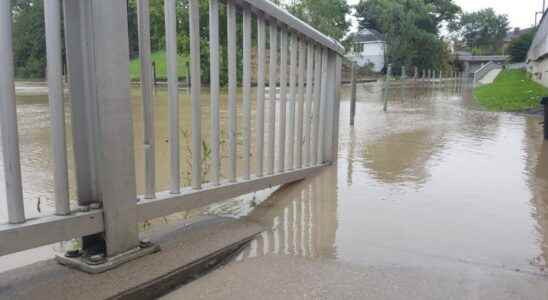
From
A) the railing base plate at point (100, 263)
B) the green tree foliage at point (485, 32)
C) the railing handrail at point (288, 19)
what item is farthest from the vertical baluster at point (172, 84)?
the green tree foliage at point (485, 32)

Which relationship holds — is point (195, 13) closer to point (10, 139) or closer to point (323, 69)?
point (10, 139)

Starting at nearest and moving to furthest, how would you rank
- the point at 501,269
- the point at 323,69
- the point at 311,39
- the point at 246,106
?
1. the point at 501,269
2. the point at 246,106
3. the point at 311,39
4. the point at 323,69

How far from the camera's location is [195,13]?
2449 millimetres

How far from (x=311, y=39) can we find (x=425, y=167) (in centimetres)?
179

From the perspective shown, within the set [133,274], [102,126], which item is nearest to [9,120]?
[102,126]

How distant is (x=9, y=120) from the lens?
1.77 meters

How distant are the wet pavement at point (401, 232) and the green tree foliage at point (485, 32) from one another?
4139 inches

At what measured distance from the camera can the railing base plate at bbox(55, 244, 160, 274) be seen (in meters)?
1.97

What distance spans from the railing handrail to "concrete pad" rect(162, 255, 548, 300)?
153cm

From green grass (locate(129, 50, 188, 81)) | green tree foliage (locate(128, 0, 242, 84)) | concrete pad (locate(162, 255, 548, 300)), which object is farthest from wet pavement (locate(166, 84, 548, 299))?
green tree foliage (locate(128, 0, 242, 84))

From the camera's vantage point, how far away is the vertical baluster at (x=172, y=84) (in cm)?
233

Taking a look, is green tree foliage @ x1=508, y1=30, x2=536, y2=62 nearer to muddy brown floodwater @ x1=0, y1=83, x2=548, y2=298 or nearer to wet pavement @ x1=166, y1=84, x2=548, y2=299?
muddy brown floodwater @ x1=0, y1=83, x2=548, y2=298

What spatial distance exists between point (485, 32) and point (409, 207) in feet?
366

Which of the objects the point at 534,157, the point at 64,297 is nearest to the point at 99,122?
the point at 64,297
